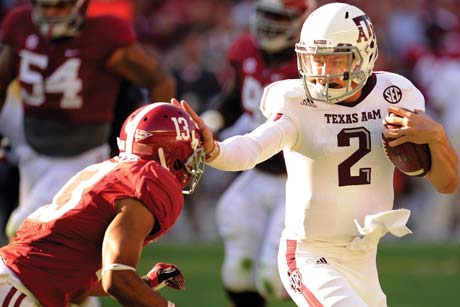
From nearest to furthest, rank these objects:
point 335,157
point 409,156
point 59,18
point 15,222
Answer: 1. point 409,156
2. point 335,157
3. point 15,222
4. point 59,18

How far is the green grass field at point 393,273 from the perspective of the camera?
7965mm

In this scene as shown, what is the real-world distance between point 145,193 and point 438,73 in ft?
24.6

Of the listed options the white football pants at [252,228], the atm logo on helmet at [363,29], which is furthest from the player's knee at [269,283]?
the atm logo on helmet at [363,29]

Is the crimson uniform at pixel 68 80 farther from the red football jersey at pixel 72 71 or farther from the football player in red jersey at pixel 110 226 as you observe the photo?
the football player in red jersey at pixel 110 226

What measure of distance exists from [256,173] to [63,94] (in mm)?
1149

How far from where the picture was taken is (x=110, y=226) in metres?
4.09

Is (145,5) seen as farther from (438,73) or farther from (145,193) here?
(145,193)

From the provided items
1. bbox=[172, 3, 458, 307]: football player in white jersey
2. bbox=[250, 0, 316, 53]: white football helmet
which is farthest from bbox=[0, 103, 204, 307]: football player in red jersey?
bbox=[250, 0, 316, 53]: white football helmet

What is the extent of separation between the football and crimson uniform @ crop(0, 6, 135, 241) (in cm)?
235

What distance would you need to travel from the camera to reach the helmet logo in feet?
14.4

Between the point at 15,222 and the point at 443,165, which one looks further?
the point at 15,222

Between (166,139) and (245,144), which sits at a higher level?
(166,139)

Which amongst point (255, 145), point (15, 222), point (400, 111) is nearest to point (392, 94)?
point (400, 111)

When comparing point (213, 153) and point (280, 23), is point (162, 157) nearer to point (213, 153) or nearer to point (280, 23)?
point (213, 153)
